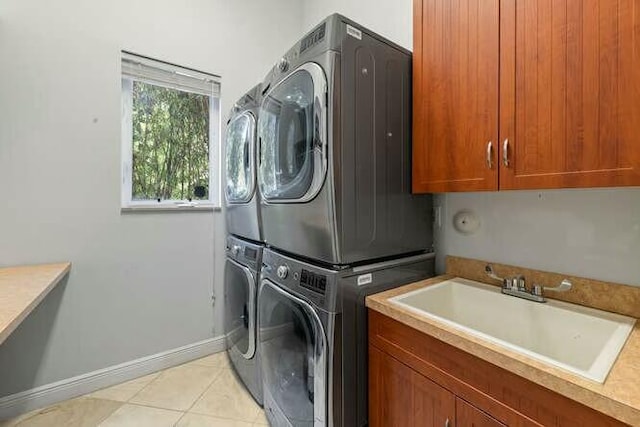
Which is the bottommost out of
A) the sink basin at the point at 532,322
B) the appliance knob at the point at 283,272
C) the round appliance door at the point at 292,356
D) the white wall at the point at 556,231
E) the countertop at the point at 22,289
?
the round appliance door at the point at 292,356

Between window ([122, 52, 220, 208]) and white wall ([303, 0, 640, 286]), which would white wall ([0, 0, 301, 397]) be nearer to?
window ([122, 52, 220, 208])

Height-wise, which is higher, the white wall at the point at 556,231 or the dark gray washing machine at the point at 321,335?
the white wall at the point at 556,231

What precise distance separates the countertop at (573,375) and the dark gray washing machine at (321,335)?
0.27 meters

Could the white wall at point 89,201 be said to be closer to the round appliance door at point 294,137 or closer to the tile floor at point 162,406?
the tile floor at point 162,406

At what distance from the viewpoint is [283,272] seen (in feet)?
4.57

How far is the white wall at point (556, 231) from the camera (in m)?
1.04

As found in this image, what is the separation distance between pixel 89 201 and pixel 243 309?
118 centimetres

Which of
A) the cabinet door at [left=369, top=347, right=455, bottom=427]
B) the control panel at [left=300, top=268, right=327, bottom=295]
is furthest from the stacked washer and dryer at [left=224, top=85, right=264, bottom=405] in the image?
the cabinet door at [left=369, top=347, right=455, bottom=427]

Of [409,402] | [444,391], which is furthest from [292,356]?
[444,391]

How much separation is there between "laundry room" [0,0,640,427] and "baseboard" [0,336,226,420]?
15 mm

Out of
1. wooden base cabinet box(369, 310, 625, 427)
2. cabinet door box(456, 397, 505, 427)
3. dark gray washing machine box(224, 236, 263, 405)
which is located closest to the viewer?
wooden base cabinet box(369, 310, 625, 427)

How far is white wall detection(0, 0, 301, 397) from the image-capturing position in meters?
1.66

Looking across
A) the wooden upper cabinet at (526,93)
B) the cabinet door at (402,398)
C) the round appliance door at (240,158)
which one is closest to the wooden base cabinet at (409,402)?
the cabinet door at (402,398)

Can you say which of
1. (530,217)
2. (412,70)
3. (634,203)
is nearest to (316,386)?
(530,217)
